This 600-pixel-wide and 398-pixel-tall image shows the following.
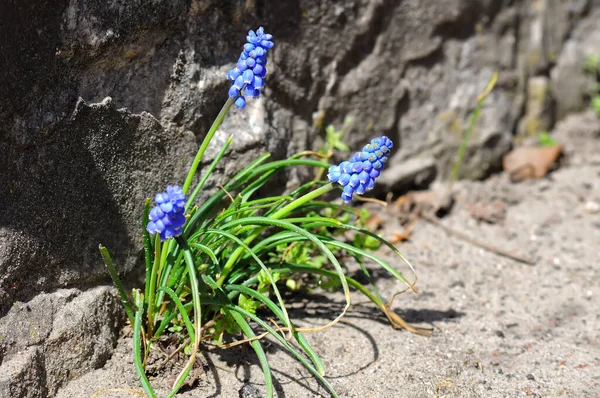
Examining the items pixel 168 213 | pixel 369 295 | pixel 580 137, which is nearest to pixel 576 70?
pixel 580 137

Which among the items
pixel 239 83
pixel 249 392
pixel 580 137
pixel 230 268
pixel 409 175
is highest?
pixel 239 83

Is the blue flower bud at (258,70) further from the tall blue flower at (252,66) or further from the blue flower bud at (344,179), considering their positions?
the blue flower bud at (344,179)

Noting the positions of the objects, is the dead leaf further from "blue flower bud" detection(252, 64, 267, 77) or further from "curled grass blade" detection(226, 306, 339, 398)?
"blue flower bud" detection(252, 64, 267, 77)

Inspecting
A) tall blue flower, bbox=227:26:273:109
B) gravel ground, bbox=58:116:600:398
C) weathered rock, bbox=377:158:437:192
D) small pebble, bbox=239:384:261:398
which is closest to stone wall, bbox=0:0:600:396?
weathered rock, bbox=377:158:437:192

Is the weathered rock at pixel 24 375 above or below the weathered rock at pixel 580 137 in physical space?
below

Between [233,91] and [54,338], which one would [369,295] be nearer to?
[233,91]

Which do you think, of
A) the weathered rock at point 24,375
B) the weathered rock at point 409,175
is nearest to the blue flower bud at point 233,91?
the weathered rock at point 24,375
